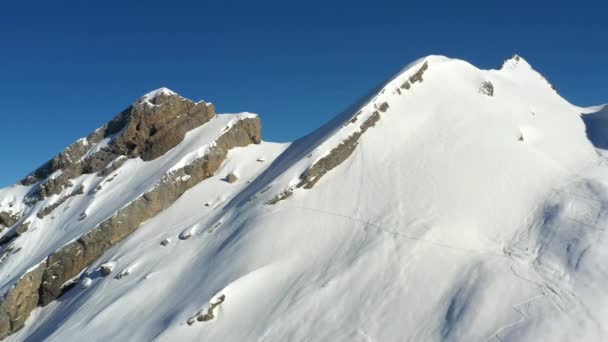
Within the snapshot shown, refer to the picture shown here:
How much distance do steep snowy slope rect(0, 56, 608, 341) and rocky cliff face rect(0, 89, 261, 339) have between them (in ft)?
3.21

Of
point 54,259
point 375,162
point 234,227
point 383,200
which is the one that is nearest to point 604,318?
point 383,200

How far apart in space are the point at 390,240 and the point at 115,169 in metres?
27.6

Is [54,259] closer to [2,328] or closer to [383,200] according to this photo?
[2,328]

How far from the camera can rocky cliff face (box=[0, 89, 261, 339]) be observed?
30.6 metres

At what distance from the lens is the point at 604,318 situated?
15.6m

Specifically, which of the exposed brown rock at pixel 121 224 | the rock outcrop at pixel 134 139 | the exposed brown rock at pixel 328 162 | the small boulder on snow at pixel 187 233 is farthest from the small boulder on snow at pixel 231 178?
the exposed brown rock at pixel 328 162

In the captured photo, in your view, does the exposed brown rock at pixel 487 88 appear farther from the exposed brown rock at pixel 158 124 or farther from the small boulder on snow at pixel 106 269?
the small boulder on snow at pixel 106 269

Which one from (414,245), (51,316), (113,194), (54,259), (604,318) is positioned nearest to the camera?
(604,318)

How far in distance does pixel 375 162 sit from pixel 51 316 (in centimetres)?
2178

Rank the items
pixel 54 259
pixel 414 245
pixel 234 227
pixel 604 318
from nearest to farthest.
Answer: pixel 604 318 < pixel 414 245 < pixel 234 227 < pixel 54 259

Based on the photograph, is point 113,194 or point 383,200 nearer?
point 383,200

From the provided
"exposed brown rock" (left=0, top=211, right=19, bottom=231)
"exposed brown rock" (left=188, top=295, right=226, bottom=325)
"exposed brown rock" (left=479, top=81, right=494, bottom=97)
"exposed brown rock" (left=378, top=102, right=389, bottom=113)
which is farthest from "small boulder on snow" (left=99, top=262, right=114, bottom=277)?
"exposed brown rock" (left=479, top=81, right=494, bottom=97)

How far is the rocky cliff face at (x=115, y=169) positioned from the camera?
30.6m

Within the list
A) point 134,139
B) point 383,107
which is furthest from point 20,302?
point 383,107
